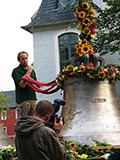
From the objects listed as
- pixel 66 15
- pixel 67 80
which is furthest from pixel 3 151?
pixel 66 15

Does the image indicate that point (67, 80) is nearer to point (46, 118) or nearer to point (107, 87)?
point (107, 87)

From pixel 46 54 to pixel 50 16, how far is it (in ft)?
8.76

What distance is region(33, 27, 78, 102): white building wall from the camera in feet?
107

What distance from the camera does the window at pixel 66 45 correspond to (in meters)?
32.3

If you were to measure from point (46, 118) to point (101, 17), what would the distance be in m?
20.9

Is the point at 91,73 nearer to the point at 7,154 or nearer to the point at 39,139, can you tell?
the point at 7,154

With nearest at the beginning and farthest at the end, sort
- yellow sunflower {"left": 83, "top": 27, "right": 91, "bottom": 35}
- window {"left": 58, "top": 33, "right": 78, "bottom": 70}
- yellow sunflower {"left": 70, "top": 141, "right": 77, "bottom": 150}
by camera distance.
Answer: yellow sunflower {"left": 70, "top": 141, "right": 77, "bottom": 150}, yellow sunflower {"left": 83, "top": 27, "right": 91, "bottom": 35}, window {"left": 58, "top": 33, "right": 78, "bottom": 70}

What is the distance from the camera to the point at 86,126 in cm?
774

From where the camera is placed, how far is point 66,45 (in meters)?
32.7

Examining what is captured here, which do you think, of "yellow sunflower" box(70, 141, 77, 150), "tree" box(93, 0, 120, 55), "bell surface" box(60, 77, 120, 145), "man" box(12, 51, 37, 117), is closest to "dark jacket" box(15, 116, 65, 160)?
"yellow sunflower" box(70, 141, 77, 150)

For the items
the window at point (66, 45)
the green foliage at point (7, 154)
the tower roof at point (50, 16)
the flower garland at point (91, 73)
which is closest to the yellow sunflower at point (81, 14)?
the flower garland at point (91, 73)

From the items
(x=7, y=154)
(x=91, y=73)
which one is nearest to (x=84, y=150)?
(x=7, y=154)

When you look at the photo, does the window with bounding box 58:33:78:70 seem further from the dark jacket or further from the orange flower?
the dark jacket

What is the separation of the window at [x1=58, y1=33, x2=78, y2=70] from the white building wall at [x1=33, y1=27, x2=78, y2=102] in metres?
0.28
